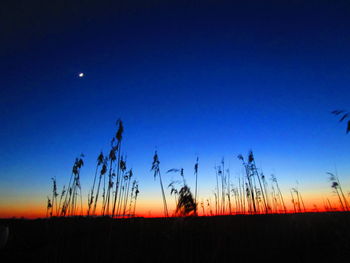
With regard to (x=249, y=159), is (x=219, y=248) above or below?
below

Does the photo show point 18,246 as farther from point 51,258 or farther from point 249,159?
point 249,159

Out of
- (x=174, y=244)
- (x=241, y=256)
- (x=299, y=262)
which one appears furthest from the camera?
(x=174, y=244)

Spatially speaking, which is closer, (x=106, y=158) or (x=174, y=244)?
(x=174, y=244)

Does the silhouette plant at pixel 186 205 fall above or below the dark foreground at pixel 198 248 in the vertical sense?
above

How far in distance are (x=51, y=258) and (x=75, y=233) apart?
6.84 feet

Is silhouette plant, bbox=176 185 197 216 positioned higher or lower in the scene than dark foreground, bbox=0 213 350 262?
higher

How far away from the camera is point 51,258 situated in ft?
11.3

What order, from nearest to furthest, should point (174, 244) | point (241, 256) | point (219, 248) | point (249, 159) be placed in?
point (241, 256) → point (219, 248) → point (174, 244) → point (249, 159)

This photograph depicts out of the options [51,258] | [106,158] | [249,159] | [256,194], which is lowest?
[51,258]

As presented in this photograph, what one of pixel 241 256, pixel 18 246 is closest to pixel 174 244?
pixel 241 256

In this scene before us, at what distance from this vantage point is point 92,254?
350 centimetres

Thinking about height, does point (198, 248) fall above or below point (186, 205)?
below

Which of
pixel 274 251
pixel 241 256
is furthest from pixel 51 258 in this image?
pixel 274 251

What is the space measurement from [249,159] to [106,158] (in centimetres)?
656
